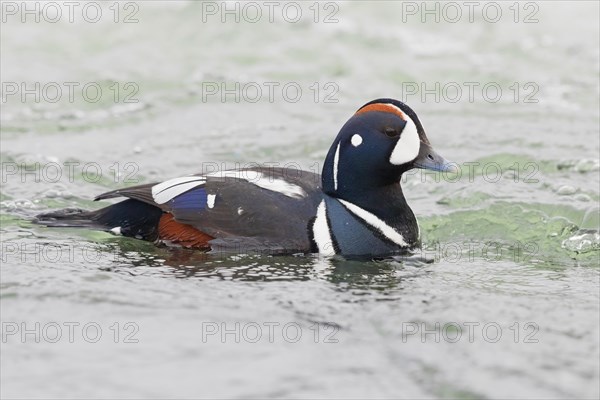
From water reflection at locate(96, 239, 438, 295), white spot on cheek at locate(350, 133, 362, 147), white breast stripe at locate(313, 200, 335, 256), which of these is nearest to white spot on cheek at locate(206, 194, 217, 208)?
water reflection at locate(96, 239, 438, 295)

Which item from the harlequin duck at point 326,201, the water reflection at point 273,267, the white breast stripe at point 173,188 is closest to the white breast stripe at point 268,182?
the harlequin duck at point 326,201

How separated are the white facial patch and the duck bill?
39mm

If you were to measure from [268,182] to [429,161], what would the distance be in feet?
3.53

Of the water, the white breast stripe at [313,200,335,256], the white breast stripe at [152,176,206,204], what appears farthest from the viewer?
the white breast stripe at [152,176,206,204]

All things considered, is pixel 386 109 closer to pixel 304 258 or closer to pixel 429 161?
pixel 429 161

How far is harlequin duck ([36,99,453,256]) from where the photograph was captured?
6.97m

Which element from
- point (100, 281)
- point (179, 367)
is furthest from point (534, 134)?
point (179, 367)

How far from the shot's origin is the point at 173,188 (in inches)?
289

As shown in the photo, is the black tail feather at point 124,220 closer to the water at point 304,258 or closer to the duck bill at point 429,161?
the water at point 304,258

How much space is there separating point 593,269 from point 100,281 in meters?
3.18

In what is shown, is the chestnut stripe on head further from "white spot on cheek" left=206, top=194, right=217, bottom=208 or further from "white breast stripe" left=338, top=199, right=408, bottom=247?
"white spot on cheek" left=206, top=194, right=217, bottom=208

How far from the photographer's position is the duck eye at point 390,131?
23.0ft

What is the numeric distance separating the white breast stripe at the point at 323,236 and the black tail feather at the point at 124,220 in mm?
1151

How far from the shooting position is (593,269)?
7.05m
